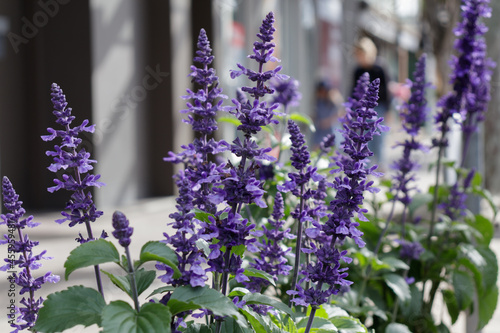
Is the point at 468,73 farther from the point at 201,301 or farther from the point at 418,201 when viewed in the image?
the point at 201,301

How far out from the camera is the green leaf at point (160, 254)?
147cm

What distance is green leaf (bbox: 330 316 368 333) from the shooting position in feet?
6.16

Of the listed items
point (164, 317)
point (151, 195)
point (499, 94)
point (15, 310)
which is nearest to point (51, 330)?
Result: point (164, 317)

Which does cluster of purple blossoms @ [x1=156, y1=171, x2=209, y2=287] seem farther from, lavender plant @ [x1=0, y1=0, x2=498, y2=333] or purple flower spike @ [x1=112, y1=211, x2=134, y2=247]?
purple flower spike @ [x1=112, y1=211, x2=134, y2=247]

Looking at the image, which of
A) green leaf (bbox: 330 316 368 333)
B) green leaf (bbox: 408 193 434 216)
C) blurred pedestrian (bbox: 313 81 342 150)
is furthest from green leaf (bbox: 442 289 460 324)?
blurred pedestrian (bbox: 313 81 342 150)

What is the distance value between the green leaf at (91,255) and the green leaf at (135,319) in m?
0.10

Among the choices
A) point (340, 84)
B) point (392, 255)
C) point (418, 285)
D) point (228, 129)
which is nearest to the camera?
point (392, 255)

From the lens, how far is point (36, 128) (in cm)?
795

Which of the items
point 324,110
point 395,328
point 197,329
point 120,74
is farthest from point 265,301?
point 324,110

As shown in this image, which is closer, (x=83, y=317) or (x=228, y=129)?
(x=83, y=317)

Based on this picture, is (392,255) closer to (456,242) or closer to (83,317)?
(456,242)

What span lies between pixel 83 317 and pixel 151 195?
8.09 meters

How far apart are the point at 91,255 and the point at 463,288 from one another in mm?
2443

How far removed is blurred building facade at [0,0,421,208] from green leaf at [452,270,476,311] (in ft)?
15.5
